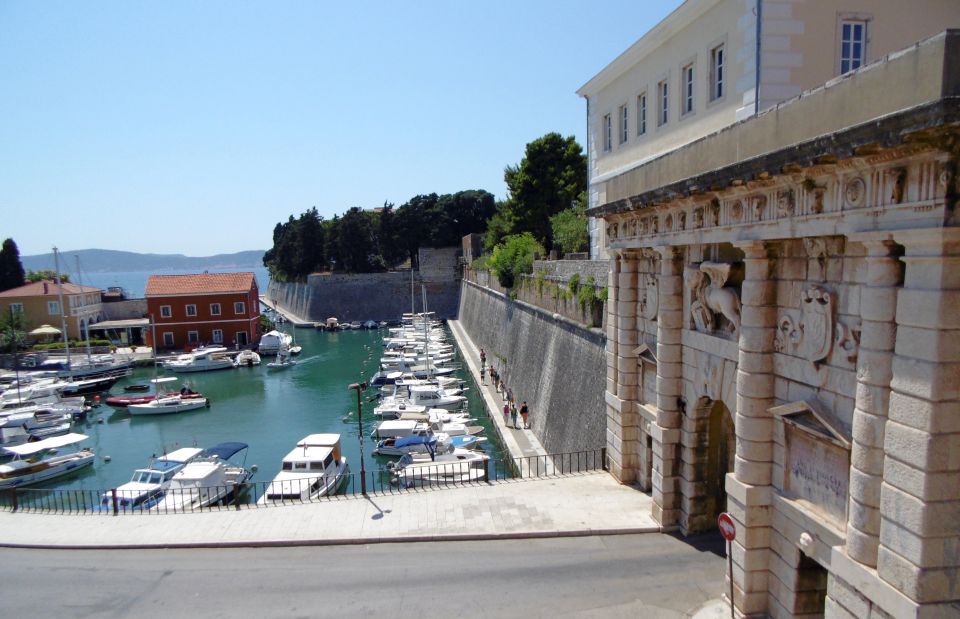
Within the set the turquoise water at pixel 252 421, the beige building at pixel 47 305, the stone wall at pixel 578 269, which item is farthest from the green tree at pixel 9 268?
the stone wall at pixel 578 269

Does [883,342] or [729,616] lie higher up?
[883,342]

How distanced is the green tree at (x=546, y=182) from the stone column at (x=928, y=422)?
4612 centimetres

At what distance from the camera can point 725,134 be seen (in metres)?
8.65

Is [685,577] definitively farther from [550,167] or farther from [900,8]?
[550,167]

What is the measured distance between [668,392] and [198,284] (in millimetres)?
52669

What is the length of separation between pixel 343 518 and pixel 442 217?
7178 cm

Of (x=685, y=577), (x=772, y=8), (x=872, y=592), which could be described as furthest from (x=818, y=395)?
(x=772, y=8)

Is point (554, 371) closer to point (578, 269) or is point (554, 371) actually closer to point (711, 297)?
point (578, 269)

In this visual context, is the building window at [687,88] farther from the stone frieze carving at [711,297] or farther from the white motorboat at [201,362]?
the white motorboat at [201,362]

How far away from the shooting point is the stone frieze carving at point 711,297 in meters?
9.00

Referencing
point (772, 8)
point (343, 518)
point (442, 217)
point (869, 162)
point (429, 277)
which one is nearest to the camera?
point (869, 162)

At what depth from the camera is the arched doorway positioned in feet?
35.3

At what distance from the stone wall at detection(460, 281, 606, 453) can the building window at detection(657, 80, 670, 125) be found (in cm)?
691

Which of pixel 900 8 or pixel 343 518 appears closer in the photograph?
pixel 900 8
